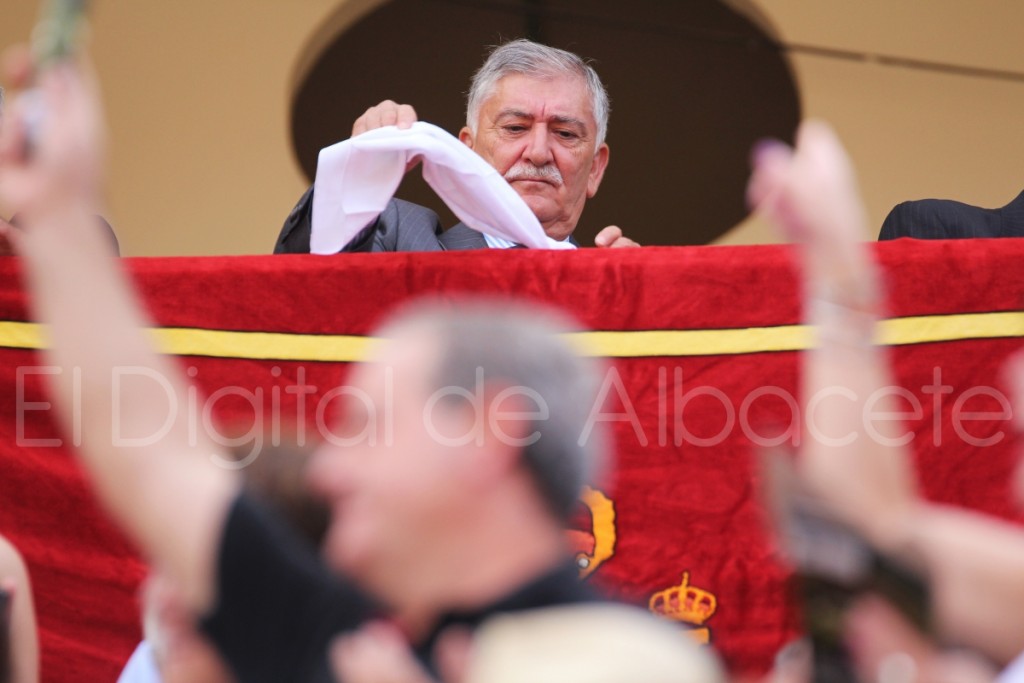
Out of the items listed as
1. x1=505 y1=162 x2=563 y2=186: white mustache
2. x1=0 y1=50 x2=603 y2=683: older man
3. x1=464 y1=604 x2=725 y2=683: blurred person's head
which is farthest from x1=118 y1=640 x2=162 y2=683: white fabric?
x1=505 y1=162 x2=563 y2=186: white mustache

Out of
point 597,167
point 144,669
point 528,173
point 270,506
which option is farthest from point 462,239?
point 270,506

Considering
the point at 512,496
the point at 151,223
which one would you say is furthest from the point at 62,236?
the point at 151,223

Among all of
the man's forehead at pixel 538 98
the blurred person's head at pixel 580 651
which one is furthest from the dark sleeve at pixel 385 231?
the blurred person's head at pixel 580 651

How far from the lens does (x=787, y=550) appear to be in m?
0.98

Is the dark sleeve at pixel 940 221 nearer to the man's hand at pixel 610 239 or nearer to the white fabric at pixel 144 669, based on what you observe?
the man's hand at pixel 610 239

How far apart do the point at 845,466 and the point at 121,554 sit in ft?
4.75

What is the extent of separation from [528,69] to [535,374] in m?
2.07

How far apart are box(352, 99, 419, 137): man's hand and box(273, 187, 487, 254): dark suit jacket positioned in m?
0.16

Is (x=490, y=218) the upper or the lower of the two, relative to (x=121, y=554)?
upper

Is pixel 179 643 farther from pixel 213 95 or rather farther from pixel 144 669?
pixel 213 95

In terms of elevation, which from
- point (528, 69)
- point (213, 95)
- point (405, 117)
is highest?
point (213, 95)

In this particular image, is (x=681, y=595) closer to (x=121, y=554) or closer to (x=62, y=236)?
(x=121, y=554)

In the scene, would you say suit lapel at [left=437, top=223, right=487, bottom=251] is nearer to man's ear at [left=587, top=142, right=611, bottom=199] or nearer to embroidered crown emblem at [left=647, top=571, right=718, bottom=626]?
man's ear at [left=587, top=142, right=611, bottom=199]

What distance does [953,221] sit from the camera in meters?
2.73
